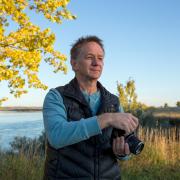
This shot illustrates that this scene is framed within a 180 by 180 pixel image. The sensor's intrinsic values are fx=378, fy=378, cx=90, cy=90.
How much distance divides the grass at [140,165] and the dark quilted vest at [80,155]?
392cm

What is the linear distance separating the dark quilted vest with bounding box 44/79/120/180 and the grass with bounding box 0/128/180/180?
392 centimetres

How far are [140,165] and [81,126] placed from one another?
21.5 feet

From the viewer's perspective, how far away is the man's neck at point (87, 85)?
2.24 m

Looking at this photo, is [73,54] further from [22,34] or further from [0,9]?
[22,34]

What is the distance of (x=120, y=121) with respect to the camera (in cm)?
182

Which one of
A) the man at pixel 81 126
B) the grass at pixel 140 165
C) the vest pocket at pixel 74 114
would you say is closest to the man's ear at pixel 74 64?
the man at pixel 81 126

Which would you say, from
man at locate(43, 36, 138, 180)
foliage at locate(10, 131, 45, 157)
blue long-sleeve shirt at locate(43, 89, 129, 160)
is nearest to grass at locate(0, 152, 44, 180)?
foliage at locate(10, 131, 45, 157)

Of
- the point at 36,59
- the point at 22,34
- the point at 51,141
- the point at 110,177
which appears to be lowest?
the point at 110,177

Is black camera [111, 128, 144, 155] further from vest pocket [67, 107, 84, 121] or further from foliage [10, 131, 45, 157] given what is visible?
foliage [10, 131, 45, 157]

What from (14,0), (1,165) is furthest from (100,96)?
(14,0)

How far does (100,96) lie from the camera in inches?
89.7

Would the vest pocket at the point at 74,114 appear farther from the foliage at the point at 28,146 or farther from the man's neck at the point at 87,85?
the foliage at the point at 28,146

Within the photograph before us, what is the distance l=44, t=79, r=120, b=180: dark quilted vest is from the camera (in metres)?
2.08

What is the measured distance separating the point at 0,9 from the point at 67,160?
761 cm
